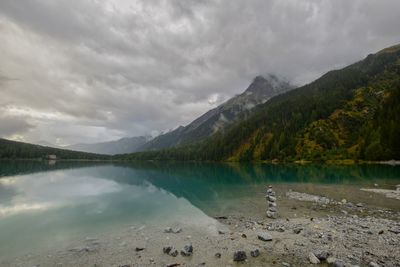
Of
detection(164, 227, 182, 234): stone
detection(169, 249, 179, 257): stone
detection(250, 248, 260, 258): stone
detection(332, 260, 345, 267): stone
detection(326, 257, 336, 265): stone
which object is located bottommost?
detection(164, 227, 182, 234): stone

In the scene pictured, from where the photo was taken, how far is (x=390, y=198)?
35812 mm

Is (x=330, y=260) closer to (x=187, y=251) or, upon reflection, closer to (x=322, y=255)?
(x=322, y=255)

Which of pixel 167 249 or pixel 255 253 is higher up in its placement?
pixel 255 253

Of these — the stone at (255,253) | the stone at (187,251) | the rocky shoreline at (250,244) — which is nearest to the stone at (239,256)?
the rocky shoreline at (250,244)

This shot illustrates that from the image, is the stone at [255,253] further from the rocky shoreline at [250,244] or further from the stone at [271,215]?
the stone at [271,215]

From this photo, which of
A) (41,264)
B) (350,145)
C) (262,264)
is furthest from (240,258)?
(350,145)

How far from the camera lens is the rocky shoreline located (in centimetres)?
1535

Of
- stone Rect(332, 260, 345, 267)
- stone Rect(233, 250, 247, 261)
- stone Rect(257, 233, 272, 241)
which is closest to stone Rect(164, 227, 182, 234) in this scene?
stone Rect(257, 233, 272, 241)

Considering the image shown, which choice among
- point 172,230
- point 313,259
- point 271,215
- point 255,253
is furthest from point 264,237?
point 172,230

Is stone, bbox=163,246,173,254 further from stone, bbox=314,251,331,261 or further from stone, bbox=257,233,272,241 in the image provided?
stone, bbox=314,251,331,261

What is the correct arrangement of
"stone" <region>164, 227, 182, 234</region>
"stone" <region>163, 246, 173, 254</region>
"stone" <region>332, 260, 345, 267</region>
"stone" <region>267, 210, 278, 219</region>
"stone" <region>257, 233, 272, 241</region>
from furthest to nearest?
"stone" <region>267, 210, 278, 219</region> < "stone" <region>164, 227, 182, 234</region> < "stone" <region>257, 233, 272, 241</region> < "stone" <region>163, 246, 173, 254</region> < "stone" <region>332, 260, 345, 267</region>

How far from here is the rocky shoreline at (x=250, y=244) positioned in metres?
15.4

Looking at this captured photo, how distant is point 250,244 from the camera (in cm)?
1827

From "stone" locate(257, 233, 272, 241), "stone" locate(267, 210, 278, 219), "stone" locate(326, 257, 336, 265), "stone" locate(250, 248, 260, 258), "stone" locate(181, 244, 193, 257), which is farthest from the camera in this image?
"stone" locate(267, 210, 278, 219)
